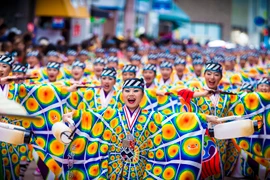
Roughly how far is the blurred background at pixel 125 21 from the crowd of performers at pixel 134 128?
22.8 feet

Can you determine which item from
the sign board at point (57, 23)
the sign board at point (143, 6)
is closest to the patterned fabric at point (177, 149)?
the sign board at point (57, 23)

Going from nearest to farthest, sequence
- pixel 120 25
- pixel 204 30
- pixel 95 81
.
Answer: pixel 95 81 → pixel 120 25 → pixel 204 30

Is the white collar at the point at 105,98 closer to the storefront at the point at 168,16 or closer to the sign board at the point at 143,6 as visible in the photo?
the storefront at the point at 168,16

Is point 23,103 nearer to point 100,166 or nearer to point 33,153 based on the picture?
point 33,153

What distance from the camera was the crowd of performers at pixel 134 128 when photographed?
9.31m

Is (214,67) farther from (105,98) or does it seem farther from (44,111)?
(44,111)

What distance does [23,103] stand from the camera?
11148 millimetres

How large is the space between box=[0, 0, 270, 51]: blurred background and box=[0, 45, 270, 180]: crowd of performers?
6943 mm

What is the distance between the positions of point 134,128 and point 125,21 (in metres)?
37.6

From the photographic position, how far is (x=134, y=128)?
30.2 feet

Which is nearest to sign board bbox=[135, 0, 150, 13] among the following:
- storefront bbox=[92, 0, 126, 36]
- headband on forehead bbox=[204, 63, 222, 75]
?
storefront bbox=[92, 0, 126, 36]

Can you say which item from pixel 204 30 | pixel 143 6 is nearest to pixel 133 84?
pixel 143 6

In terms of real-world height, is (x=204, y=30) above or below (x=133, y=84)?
above

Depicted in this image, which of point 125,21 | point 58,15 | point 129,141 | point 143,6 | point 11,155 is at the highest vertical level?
point 143,6
